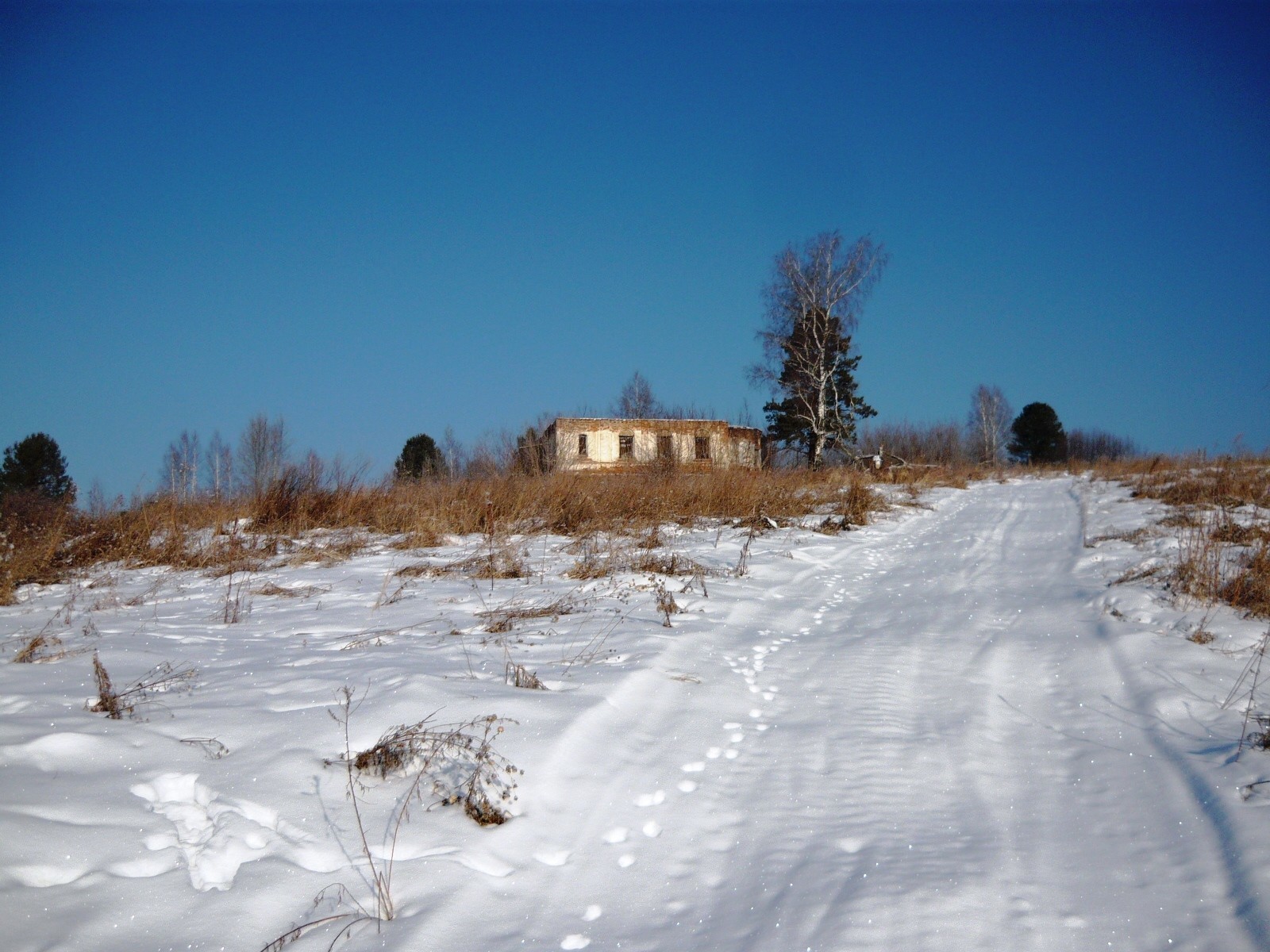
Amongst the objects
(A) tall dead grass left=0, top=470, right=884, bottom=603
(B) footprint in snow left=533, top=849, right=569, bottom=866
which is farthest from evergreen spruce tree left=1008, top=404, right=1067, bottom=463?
(B) footprint in snow left=533, top=849, right=569, bottom=866

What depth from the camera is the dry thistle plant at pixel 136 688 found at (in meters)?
2.71

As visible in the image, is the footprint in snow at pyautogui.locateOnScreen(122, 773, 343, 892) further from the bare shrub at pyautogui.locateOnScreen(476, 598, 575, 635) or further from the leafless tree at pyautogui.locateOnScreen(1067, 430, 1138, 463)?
the leafless tree at pyautogui.locateOnScreen(1067, 430, 1138, 463)

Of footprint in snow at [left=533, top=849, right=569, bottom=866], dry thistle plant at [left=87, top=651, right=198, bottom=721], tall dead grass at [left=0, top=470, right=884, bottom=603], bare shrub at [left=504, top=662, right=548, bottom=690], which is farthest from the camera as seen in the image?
tall dead grass at [left=0, top=470, right=884, bottom=603]

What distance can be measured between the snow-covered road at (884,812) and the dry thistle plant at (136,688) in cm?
164

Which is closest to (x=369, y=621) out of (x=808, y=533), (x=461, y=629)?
(x=461, y=629)

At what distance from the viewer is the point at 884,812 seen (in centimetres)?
242

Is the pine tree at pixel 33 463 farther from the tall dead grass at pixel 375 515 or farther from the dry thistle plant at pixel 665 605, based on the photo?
the dry thistle plant at pixel 665 605

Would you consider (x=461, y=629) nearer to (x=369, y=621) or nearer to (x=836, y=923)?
(x=369, y=621)

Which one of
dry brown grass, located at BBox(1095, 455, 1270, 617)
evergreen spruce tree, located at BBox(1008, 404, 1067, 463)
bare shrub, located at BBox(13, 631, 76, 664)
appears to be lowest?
bare shrub, located at BBox(13, 631, 76, 664)

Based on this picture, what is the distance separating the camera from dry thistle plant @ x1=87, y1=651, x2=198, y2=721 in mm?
2709

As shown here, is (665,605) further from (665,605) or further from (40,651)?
(40,651)

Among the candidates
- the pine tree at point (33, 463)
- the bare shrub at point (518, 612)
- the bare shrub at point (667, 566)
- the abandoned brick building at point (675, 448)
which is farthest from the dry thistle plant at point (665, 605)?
the pine tree at point (33, 463)

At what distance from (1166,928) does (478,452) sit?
31.3 feet

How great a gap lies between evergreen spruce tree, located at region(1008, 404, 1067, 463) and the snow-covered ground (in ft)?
145
